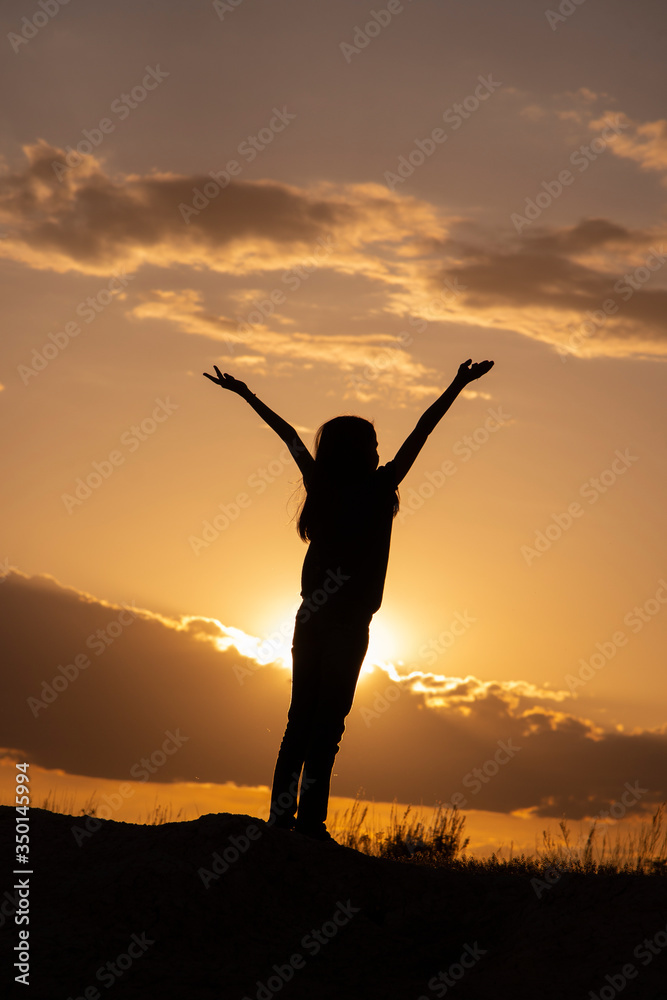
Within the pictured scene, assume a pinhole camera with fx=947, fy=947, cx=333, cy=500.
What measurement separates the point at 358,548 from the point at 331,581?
269 millimetres

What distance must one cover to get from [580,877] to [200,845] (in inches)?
87.1

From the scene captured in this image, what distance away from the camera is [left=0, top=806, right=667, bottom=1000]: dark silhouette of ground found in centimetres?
455

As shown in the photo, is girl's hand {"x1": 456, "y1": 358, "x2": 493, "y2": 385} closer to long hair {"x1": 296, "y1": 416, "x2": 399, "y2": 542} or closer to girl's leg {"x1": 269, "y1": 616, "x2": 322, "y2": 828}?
long hair {"x1": 296, "y1": 416, "x2": 399, "y2": 542}

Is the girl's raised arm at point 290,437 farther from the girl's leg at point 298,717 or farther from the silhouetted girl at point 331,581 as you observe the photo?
the girl's leg at point 298,717

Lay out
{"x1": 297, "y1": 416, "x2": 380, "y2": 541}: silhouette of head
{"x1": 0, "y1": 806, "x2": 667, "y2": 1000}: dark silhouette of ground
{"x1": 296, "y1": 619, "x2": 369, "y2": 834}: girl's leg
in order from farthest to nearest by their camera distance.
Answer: {"x1": 297, "y1": 416, "x2": 380, "y2": 541}: silhouette of head
{"x1": 296, "y1": 619, "x2": 369, "y2": 834}: girl's leg
{"x1": 0, "y1": 806, "x2": 667, "y2": 1000}: dark silhouette of ground

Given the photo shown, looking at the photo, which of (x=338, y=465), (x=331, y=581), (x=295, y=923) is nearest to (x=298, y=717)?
(x=331, y=581)

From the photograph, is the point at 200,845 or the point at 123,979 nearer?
the point at 123,979

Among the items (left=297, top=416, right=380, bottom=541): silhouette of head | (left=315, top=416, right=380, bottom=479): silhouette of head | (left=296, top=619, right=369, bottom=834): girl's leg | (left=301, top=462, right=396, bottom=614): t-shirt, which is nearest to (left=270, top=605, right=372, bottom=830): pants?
(left=296, top=619, right=369, bottom=834): girl's leg

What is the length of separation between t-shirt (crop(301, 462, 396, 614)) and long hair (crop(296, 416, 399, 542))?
0.06 m

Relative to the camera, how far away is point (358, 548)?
5824 mm

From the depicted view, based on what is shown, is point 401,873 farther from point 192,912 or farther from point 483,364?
point 483,364

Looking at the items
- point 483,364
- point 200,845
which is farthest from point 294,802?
point 483,364

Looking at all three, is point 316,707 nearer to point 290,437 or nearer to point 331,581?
point 331,581

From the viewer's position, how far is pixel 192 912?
5.02 metres
